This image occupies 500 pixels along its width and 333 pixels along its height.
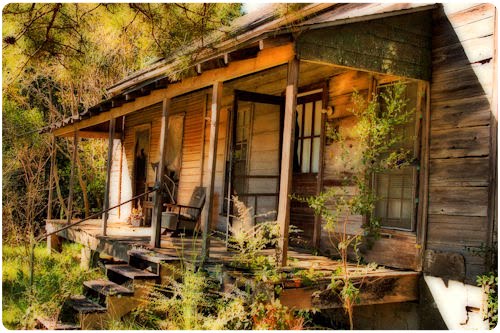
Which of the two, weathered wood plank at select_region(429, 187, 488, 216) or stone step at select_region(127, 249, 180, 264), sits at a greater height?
weathered wood plank at select_region(429, 187, 488, 216)

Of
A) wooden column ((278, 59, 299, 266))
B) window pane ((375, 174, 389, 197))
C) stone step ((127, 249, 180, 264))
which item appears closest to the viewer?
wooden column ((278, 59, 299, 266))

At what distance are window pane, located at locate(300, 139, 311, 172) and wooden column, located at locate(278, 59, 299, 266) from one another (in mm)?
2769

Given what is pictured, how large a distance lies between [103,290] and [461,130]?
4.75 m

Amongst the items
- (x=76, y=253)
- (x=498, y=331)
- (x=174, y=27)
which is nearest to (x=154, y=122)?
(x=76, y=253)

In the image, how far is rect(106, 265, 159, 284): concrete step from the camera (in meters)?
6.61

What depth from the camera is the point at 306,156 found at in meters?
8.47

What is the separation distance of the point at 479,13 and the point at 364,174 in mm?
2427

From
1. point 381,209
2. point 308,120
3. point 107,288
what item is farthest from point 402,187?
point 107,288

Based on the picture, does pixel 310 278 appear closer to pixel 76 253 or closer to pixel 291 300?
pixel 291 300

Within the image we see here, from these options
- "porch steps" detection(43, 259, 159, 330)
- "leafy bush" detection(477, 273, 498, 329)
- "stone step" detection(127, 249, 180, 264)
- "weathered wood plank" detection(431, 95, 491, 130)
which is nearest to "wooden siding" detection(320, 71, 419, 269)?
"weathered wood plank" detection(431, 95, 491, 130)

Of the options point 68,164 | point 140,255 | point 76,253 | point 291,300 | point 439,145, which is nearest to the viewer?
point 291,300

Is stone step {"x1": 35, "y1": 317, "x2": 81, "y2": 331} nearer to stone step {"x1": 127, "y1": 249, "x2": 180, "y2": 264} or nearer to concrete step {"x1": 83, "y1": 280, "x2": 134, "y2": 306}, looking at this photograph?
concrete step {"x1": 83, "y1": 280, "x2": 134, "y2": 306}

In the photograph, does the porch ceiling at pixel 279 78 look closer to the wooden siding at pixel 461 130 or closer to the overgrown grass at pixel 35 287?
the wooden siding at pixel 461 130

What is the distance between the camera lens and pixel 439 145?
6617 mm
